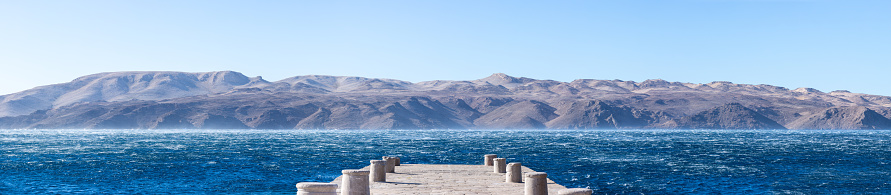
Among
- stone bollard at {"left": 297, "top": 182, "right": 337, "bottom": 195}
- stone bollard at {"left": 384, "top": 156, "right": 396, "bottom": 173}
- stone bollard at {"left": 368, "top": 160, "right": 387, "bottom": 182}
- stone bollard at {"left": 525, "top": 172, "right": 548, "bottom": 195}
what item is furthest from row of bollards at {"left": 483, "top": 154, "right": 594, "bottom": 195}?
stone bollard at {"left": 297, "top": 182, "right": 337, "bottom": 195}

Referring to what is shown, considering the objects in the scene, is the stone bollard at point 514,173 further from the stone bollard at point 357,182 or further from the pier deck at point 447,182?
the stone bollard at point 357,182

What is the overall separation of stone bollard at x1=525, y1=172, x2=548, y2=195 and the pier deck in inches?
113

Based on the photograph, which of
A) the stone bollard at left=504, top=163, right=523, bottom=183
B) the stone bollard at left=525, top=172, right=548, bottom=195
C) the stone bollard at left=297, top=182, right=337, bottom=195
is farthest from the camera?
the stone bollard at left=504, top=163, right=523, bottom=183

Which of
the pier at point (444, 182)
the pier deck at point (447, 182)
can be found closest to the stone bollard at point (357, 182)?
the pier at point (444, 182)

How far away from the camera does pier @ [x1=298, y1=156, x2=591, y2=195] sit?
22.4m

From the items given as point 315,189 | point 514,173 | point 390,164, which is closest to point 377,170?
point 390,164

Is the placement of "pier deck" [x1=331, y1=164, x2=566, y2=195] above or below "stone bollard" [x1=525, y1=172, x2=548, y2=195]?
below

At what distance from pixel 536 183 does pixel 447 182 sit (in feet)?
26.3

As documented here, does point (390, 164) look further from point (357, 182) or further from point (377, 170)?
point (357, 182)

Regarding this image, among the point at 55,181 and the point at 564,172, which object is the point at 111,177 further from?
the point at 564,172

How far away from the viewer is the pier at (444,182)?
22375mm

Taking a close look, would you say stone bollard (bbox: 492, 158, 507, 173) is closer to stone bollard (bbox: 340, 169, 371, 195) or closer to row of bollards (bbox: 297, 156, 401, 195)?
row of bollards (bbox: 297, 156, 401, 195)

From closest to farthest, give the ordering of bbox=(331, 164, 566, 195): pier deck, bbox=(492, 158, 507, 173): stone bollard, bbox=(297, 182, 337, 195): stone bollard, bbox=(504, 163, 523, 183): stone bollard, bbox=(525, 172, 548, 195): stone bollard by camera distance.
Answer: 1. bbox=(297, 182, 337, 195): stone bollard
2. bbox=(525, 172, 548, 195): stone bollard
3. bbox=(331, 164, 566, 195): pier deck
4. bbox=(504, 163, 523, 183): stone bollard
5. bbox=(492, 158, 507, 173): stone bollard

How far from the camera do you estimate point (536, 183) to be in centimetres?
2289
